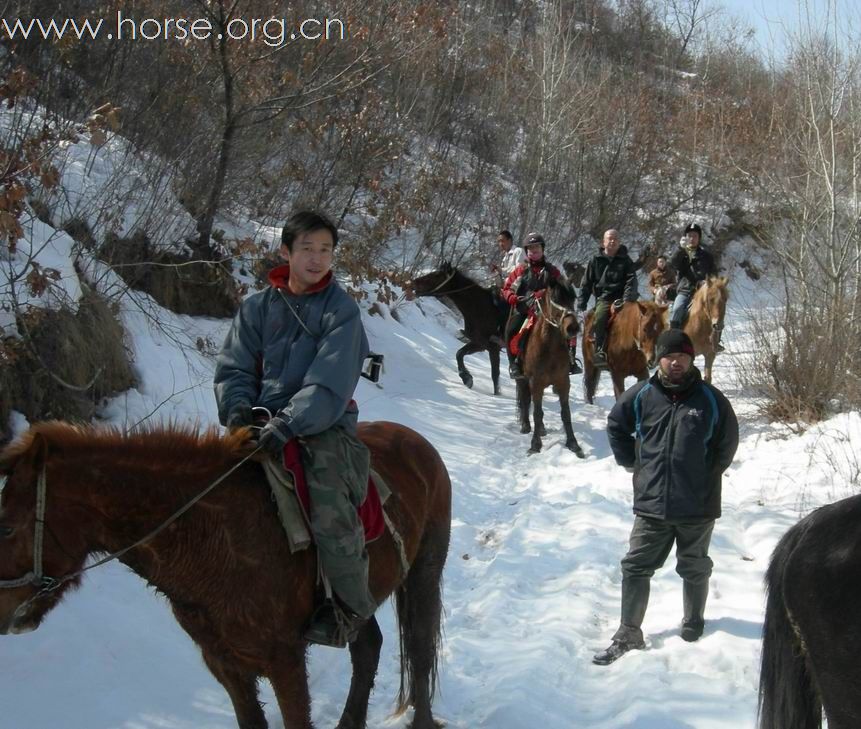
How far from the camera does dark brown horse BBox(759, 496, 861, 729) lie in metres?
2.75

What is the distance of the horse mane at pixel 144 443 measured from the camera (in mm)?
2701

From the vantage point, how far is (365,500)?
11.4 ft

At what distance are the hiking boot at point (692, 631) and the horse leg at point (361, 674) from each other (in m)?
2.21

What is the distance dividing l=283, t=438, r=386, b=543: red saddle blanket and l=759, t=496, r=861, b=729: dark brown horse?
170 centimetres

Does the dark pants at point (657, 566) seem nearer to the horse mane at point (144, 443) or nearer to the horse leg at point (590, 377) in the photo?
the horse mane at point (144, 443)

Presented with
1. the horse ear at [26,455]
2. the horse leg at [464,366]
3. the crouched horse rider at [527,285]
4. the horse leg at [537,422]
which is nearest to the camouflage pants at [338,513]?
the horse ear at [26,455]

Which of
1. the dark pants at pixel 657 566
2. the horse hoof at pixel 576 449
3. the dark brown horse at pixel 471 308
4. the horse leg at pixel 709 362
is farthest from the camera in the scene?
the dark brown horse at pixel 471 308

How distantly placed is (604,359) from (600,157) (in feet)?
49.0

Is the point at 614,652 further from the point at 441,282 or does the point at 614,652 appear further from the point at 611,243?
→ the point at 441,282

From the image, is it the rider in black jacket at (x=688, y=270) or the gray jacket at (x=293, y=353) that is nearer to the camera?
the gray jacket at (x=293, y=353)

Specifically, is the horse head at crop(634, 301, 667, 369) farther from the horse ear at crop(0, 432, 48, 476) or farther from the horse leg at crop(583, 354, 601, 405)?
the horse ear at crop(0, 432, 48, 476)

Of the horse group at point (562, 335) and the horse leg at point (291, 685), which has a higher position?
the horse group at point (562, 335)

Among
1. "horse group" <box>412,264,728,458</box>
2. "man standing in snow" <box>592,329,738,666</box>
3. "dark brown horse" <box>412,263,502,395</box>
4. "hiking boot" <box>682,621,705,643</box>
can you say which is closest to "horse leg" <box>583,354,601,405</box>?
"horse group" <box>412,264,728,458</box>

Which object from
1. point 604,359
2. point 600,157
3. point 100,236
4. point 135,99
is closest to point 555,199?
point 600,157
